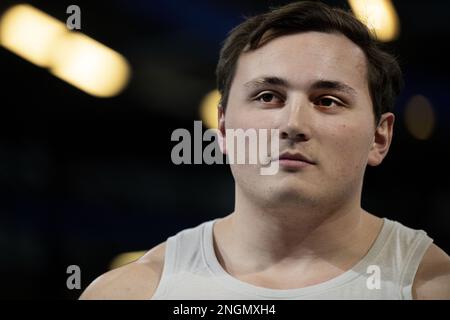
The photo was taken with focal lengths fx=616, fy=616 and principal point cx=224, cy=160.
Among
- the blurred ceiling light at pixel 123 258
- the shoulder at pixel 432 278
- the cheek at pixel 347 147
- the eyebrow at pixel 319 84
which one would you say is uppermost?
the eyebrow at pixel 319 84

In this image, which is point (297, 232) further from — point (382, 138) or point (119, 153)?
point (119, 153)

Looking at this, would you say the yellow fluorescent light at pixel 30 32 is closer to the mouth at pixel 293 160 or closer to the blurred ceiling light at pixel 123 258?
the blurred ceiling light at pixel 123 258

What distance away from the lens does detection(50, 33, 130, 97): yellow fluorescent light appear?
1.63 meters

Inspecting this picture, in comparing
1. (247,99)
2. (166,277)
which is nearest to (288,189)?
(247,99)

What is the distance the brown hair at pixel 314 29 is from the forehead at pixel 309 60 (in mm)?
17

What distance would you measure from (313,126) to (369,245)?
1.01 feet

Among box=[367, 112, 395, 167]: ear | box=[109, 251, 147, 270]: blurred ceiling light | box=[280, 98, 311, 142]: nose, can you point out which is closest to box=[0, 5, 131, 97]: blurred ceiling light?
box=[109, 251, 147, 270]: blurred ceiling light

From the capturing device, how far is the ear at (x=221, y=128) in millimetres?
1476

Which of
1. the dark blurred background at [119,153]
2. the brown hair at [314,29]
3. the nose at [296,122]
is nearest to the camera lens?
the nose at [296,122]

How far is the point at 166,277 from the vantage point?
1388mm

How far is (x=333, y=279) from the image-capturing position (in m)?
1.30

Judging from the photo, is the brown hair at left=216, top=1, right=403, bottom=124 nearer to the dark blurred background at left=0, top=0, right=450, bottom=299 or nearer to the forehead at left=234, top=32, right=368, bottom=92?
the forehead at left=234, top=32, right=368, bottom=92

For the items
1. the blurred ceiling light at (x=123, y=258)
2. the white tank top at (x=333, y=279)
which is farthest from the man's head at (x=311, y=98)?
the blurred ceiling light at (x=123, y=258)

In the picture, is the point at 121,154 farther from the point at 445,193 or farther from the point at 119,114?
the point at 445,193
